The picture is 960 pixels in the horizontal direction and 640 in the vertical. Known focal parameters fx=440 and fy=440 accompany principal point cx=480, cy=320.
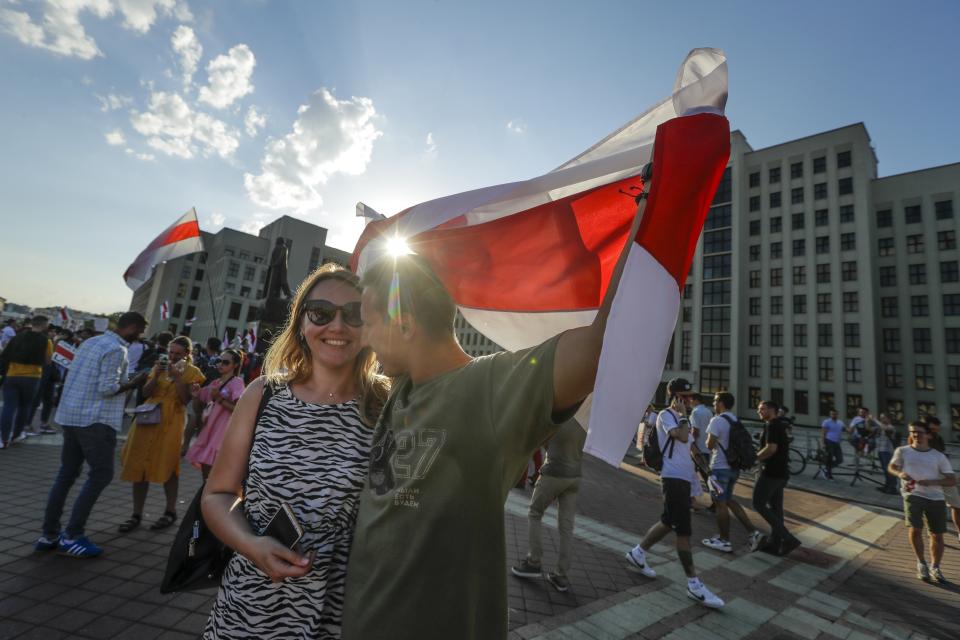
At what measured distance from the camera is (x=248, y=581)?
1545 millimetres

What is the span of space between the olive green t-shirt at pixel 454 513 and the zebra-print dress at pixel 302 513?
30cm

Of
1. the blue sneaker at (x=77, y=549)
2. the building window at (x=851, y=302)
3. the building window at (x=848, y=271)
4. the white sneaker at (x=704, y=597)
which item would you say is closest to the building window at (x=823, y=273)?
the building window at (x=848, y=271)

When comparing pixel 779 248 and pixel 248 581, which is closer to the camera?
pixel 248 581

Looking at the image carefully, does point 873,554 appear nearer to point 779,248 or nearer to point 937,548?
point 937,548

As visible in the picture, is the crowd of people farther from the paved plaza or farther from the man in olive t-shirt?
the paved plaza

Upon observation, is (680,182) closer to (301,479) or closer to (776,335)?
(301,479)

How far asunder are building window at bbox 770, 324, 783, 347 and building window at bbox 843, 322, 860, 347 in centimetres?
491

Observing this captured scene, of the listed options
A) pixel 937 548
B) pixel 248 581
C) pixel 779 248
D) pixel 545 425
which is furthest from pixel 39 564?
pixel 779 248

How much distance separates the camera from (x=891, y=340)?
4172 centimetres

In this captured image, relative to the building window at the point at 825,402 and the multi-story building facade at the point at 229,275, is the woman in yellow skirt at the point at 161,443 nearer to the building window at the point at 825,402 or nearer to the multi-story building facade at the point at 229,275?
the building window at the point at 825,402

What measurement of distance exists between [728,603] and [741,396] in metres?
46.2

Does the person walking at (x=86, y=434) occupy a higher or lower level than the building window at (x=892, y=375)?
lower

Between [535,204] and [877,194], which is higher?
[877,194]

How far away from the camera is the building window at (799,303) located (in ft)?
142
